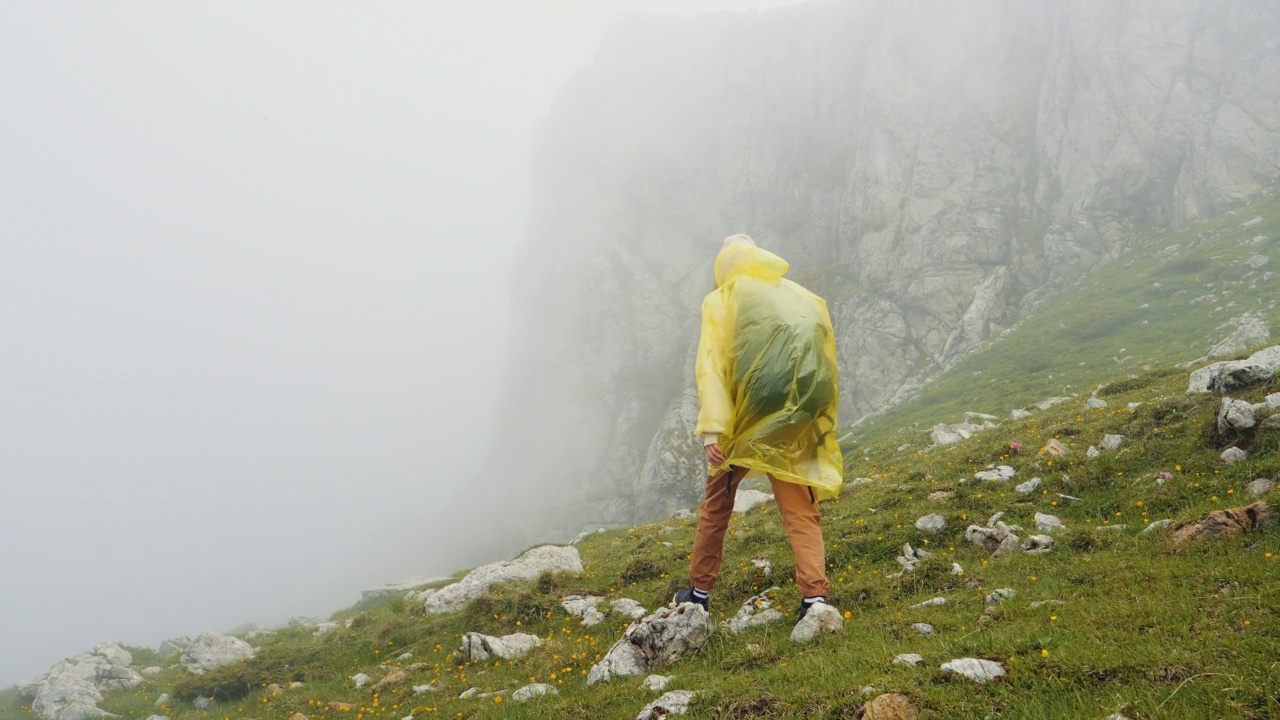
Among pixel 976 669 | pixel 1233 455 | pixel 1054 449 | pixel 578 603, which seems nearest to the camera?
pixel 976 669

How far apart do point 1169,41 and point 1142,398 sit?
86.0 meters

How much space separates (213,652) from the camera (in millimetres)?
17891

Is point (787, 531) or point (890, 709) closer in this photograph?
point (890, 709)

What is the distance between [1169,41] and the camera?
73.5 m

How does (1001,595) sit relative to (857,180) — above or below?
below

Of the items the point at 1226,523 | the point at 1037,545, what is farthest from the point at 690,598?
the point at 1226,523

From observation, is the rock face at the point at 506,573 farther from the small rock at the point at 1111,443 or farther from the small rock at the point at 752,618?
the small rock at the point at 1111,443

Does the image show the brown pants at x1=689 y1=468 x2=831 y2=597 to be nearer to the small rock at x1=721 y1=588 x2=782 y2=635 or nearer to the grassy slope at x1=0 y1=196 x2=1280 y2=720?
the small rock at x1=721 y1=588 x2=782 y2=635

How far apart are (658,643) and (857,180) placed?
106329 millimetres

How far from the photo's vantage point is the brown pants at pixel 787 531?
771 centimetres

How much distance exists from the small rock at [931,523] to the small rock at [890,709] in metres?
6.42

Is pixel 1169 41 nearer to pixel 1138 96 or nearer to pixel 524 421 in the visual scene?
pixel 1138 96

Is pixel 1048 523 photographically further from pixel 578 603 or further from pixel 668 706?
pixel 578 603

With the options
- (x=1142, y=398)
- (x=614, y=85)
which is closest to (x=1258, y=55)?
(x=1142, y=398)
